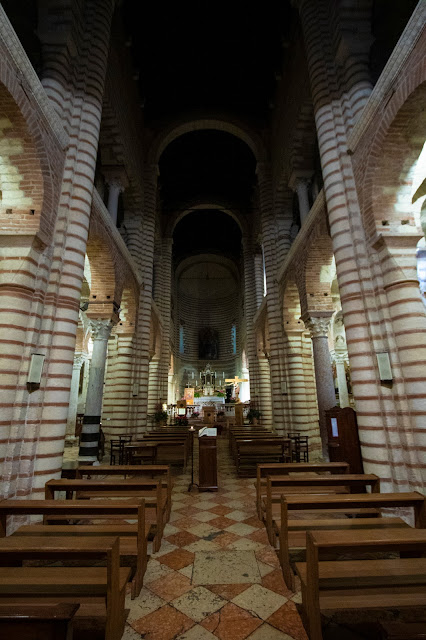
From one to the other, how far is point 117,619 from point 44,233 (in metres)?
5.69

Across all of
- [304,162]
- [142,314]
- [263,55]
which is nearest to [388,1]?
[304,162]

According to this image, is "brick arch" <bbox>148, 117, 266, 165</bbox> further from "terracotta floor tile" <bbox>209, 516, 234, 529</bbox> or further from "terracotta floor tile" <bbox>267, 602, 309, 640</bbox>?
"terracotta floor tile" <bbox>267, 602, 309, 640</bbox>

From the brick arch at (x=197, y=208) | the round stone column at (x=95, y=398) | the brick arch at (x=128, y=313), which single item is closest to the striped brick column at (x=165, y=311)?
the brick arch at (x=197, y=208)

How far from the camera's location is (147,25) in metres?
11.6

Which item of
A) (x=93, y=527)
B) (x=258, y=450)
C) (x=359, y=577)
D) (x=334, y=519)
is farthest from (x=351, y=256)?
(x=93, y=527)

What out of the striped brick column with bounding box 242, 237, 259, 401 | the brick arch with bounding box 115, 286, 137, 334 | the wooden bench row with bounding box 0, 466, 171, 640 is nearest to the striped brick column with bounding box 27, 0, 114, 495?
the wooden bench row with bounding box 0, 466, 171, 640

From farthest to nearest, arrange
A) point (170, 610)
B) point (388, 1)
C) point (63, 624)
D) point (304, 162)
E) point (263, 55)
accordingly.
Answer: point (263, 55) → point (304, 162) → point (388, 1) → point (170, 610) → point (63, 624)

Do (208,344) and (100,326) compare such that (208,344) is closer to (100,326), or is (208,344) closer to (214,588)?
(100,326)

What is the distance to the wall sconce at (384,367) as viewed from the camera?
5441mm

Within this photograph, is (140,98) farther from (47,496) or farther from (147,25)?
(47,496)

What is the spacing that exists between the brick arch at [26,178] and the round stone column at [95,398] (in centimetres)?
418

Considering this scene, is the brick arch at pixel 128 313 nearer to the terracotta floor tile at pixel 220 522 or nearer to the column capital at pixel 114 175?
the column capital at pixel 114 175

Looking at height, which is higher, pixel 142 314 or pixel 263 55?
pixel 263 55

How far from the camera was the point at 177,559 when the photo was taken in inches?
144
